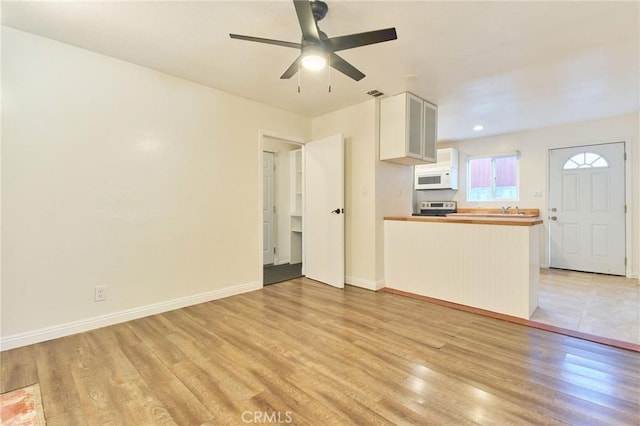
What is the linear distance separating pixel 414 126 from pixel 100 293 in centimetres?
376

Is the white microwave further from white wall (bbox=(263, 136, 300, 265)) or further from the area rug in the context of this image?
the area rug

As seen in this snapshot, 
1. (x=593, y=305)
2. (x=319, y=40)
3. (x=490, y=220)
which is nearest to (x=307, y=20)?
(x=319, y=40)

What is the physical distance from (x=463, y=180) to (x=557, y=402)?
4922 millimetres

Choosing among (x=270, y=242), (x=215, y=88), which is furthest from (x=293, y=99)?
(x=270, y=242)

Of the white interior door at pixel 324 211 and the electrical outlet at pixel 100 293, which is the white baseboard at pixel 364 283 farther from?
the electrical outlet at pixel 100 293

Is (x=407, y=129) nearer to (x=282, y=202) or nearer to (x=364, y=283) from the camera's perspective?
(x=364, y=283)

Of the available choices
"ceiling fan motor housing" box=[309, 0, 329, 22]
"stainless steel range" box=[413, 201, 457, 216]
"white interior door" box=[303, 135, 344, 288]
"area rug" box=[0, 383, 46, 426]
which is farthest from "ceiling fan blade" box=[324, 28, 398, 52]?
"stainless steel range" box=[413, 201, 457, 216]

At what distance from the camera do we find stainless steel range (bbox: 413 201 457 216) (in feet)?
19.7

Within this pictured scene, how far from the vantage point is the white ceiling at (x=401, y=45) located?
2.08 metres

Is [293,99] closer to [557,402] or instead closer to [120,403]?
[120,403]

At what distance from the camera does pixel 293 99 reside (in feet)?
12.4

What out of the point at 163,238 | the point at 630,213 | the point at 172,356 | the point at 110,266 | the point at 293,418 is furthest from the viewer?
the point at 630,213

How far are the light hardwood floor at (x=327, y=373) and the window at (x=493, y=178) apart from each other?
3.55 m

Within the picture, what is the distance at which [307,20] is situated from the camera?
1762 mm
